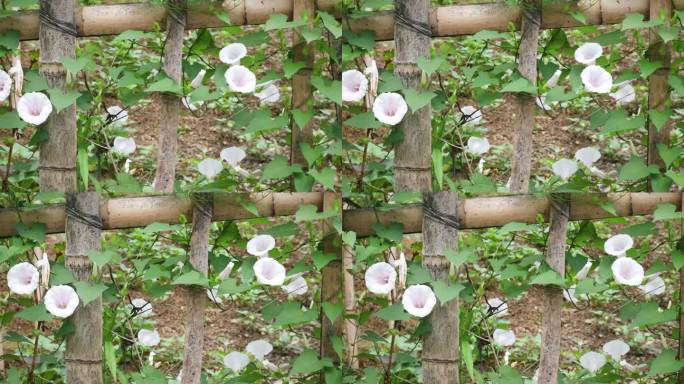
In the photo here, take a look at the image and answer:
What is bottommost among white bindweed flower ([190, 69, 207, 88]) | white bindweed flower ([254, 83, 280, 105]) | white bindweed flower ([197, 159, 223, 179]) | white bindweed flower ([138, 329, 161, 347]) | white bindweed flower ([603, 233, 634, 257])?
white bindweed flower ([138, 329, 161, 347])

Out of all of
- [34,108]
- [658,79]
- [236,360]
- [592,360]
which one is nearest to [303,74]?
[34,108]

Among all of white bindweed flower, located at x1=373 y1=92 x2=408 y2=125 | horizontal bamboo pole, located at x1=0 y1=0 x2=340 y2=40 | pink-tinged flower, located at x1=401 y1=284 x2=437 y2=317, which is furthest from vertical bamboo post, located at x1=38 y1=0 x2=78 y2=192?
pink-tinged flower, located at x1=401 y1=284 x2=437 y2=317

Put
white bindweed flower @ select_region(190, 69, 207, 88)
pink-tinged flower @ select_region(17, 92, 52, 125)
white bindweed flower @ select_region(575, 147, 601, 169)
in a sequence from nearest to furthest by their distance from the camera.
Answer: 1. pink-tinged flower @ select_region(17, 92, 52, 125)
2. white bindweed flower @ select_region(190, 69, 207, 88)
3. white bindweed flower @ select_region(575, 147, 601, 169)

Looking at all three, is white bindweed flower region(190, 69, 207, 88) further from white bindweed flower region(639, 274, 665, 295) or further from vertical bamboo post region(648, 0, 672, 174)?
white bindweed flower region(639, 274, 665, 295)

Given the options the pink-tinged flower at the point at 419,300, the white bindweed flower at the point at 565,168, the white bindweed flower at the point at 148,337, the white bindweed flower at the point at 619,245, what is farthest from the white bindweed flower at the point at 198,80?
the white bindweed flower at the point at 619,245

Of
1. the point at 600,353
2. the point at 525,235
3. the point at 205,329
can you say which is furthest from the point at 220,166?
the point at 600,353
